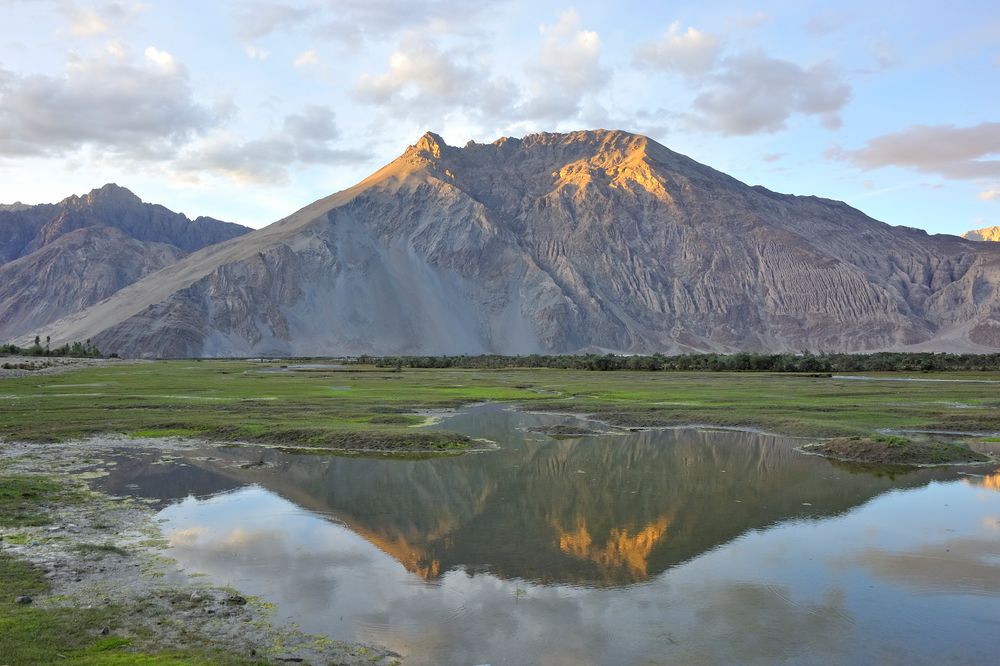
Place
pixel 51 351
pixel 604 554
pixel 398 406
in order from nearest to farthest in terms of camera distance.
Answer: pixel 604 554 < pixel 398 406 < pixel 51 351

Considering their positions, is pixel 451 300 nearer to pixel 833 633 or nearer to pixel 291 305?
pixel 291 305

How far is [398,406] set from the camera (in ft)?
151

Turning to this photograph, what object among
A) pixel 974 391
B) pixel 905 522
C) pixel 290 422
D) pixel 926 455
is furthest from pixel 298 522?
pixel 974 391

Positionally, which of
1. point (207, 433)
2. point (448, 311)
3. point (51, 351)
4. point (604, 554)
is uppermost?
point (448, 311)

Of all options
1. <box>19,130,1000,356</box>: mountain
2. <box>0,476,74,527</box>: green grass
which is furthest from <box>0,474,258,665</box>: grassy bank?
<box>19,130,1000,356</box>: mountain

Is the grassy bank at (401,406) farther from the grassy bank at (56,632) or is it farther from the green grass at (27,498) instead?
the grassy bank at (56,632)

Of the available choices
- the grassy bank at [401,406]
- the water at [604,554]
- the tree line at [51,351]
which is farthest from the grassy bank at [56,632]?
the tree line at [51,351]

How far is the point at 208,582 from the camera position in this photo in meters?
13.5

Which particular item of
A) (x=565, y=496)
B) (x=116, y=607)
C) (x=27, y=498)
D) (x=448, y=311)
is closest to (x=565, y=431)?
(x=565, y=496)

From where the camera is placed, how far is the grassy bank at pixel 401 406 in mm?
33469

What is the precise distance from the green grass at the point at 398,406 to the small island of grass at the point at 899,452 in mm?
3742

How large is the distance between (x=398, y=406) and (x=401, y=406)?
8.1 inches

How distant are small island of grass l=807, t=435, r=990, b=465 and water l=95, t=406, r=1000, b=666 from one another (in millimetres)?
1540

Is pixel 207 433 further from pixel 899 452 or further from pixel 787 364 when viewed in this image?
pixel 787 364
